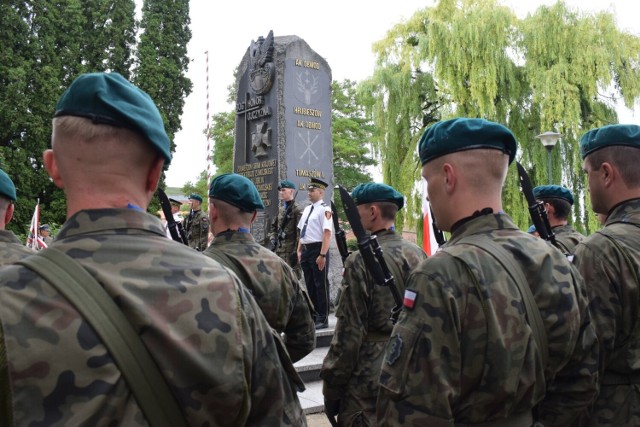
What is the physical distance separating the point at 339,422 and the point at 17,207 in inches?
872

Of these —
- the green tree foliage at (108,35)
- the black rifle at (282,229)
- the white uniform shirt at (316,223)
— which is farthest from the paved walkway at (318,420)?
the green tree foliage at (108,35)

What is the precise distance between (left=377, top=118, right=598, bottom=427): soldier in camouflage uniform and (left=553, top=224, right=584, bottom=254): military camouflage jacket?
3020 mm

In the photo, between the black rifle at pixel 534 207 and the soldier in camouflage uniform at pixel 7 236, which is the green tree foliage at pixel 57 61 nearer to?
the soldier in camouflage uniform at pixel 7 236

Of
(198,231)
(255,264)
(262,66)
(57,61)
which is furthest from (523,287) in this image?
(57,61)

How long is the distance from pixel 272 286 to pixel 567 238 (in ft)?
9.98

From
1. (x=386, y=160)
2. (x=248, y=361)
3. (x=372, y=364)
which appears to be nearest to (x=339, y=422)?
(x=372, y=364)

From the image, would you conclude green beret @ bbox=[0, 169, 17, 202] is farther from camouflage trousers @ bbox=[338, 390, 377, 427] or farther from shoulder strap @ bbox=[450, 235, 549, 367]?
shoulder strap @ bbox=[450, 235, 549, 367]

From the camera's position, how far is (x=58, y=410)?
1.25m

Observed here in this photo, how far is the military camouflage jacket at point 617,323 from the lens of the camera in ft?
8.29

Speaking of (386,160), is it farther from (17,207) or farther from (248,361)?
(248,361)

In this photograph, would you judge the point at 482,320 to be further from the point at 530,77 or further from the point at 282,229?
the point at 530,77

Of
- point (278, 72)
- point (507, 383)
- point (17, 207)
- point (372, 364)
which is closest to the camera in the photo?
point (507, 383)

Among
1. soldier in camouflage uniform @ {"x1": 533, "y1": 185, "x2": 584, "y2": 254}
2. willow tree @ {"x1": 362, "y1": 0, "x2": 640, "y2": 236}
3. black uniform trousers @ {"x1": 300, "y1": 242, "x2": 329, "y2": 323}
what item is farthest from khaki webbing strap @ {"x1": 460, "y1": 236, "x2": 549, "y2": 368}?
willow tree @ {"x1": 362, "y1": 0, "x2": 640, "y2": 236}

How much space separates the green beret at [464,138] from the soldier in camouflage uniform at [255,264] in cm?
151
